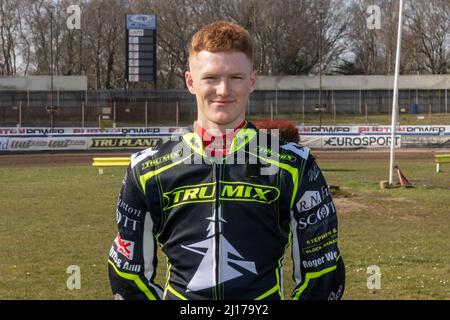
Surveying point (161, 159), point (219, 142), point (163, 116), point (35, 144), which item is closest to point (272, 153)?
point (219, 142)

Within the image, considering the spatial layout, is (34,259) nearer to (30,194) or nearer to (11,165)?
(30,194)

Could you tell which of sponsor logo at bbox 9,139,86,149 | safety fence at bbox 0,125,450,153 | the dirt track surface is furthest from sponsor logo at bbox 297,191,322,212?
sponsor logo at bbox 9,139,86,149

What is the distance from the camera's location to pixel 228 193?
3.17m

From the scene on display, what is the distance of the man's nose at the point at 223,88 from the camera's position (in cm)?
313

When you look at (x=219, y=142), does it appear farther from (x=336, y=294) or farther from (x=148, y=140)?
(x=148, y=140)

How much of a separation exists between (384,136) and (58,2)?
151ft

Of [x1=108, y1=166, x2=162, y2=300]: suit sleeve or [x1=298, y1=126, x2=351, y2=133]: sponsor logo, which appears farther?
[x1=298, y1=126, x2=351, y2=133]: sponsor logo

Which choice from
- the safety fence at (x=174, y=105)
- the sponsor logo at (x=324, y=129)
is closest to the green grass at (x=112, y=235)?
the sponsor logo at (x=324, y=129)

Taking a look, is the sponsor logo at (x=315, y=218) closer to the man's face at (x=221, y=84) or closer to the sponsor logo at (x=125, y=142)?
the man's face at (x=221, y=84)

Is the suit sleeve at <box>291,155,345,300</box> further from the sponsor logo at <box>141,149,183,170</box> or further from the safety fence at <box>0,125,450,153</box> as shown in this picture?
the safety fence at <box>0,125,450,153</box>

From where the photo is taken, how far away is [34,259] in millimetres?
11992

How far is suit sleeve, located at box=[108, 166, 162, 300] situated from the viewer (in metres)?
3.26

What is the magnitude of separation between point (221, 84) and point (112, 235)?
1149 centimetres

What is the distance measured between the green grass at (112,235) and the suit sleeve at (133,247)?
629 cm
